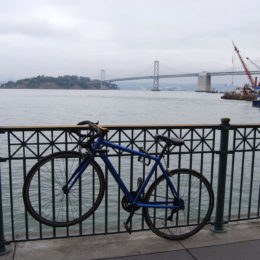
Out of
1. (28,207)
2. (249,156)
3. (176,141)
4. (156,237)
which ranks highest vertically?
(176,141)

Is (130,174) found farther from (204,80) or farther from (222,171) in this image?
(204,80)

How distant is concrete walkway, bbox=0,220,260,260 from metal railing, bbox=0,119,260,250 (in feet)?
0.39

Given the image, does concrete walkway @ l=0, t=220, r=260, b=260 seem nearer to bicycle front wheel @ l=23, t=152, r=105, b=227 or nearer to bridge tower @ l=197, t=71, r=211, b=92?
bicycle front wheel @ l=23, t=152, r=105, b=227

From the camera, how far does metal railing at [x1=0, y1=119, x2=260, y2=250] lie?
311 centimetres

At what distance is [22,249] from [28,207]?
57cm

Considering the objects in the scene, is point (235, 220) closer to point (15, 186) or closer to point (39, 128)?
point (39, 128)

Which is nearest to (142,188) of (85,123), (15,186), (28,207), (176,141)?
(176,141)

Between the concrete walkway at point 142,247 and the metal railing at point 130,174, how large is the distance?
0.12 meters

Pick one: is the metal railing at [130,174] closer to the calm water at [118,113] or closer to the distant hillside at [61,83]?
the calm water at [118,113]

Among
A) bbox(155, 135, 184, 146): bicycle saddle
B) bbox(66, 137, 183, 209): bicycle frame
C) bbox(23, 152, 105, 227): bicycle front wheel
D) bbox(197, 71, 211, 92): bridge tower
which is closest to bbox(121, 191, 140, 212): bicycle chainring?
bbox(66, 137, 183, 209): bicycle frame

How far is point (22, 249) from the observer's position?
121 inches

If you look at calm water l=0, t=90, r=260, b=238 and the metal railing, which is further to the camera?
calm water l=0, t=90, r=260, b=238

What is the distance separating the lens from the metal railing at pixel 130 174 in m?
3.11

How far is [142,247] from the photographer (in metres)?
3.17
